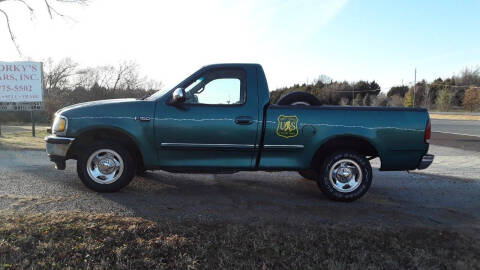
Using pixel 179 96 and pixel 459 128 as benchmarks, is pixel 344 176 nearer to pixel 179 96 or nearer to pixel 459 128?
pixel 179 96

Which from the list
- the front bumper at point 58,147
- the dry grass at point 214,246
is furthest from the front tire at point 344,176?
the front bumper at point 58,147

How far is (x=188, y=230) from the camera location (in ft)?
10.1

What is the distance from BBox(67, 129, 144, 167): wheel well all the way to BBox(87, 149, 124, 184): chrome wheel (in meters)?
0.22

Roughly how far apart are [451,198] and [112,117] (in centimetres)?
541

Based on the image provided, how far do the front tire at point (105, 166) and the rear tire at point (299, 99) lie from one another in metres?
2.53

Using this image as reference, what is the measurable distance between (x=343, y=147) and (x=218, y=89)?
2.10 meters

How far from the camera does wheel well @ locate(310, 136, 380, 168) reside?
14.4 ft

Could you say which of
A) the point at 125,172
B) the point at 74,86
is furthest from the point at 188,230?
the point at 74,86

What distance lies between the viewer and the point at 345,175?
4.45 meters

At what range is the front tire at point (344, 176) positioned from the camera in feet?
14.4

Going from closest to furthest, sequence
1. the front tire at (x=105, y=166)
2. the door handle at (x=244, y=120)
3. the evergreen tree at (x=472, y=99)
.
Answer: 1. the door handle at (x=244, y=120)
2. the front tire at (x=105, y=166)
3. the evergreen tree at (x=472, y=99)

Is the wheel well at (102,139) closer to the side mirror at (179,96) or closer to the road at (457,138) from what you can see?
the side mirror at (179,96)

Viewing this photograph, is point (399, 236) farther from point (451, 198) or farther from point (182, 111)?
point (182, 111)

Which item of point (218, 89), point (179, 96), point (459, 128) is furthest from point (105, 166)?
point (459, 128)
